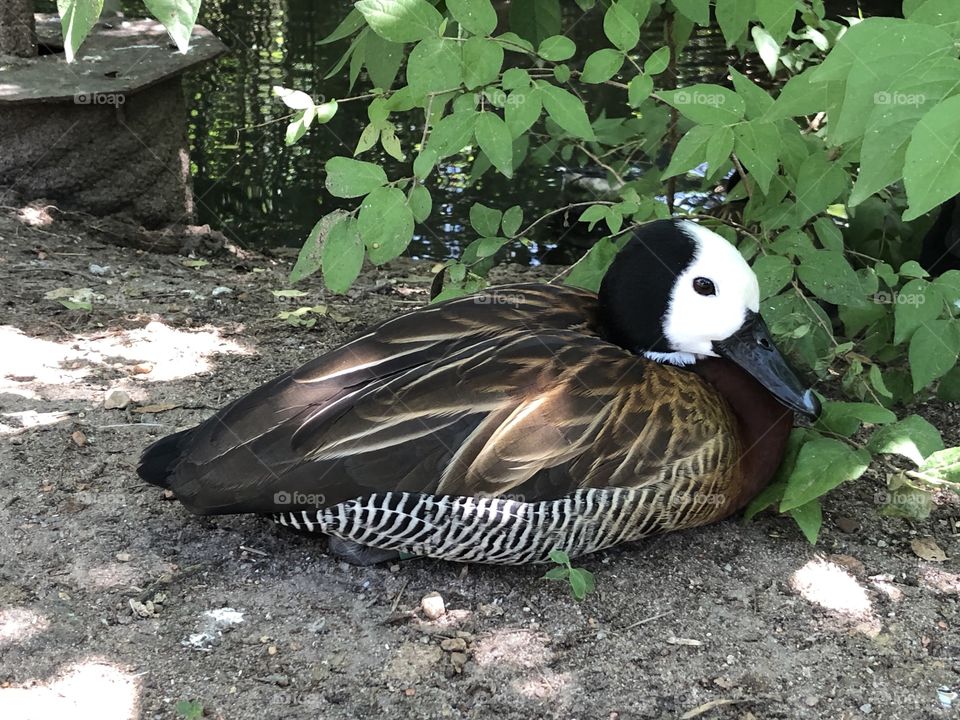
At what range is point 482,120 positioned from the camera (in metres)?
3.34

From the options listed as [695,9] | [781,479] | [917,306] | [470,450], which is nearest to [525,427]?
[470,450]

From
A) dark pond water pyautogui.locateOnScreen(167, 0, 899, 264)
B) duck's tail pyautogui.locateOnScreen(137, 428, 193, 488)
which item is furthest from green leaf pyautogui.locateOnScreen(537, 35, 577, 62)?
dark pond water pyautogui.locateOnScreen(167, 0, 899, 264)

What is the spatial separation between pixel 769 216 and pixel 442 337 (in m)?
1.38

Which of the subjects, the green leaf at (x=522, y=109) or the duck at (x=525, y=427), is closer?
the duck at (x=525, y=427)

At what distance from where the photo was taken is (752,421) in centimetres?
353

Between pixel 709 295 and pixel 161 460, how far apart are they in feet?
6.17

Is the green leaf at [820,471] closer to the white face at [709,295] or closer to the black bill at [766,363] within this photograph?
the black bill at [766,363]

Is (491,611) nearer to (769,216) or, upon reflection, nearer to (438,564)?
(438,564)

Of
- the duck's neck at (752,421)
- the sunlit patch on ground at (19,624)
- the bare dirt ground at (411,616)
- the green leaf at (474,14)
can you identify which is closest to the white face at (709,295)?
the duck's neck at (752,421)

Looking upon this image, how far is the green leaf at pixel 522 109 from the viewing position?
3355 mm

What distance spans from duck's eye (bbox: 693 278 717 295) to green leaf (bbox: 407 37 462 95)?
103 cm

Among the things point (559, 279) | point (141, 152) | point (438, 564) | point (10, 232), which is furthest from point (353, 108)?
point (438, 564)

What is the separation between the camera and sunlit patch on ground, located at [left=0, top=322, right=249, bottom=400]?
4.27 m

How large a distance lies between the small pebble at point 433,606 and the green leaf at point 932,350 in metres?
1.79
